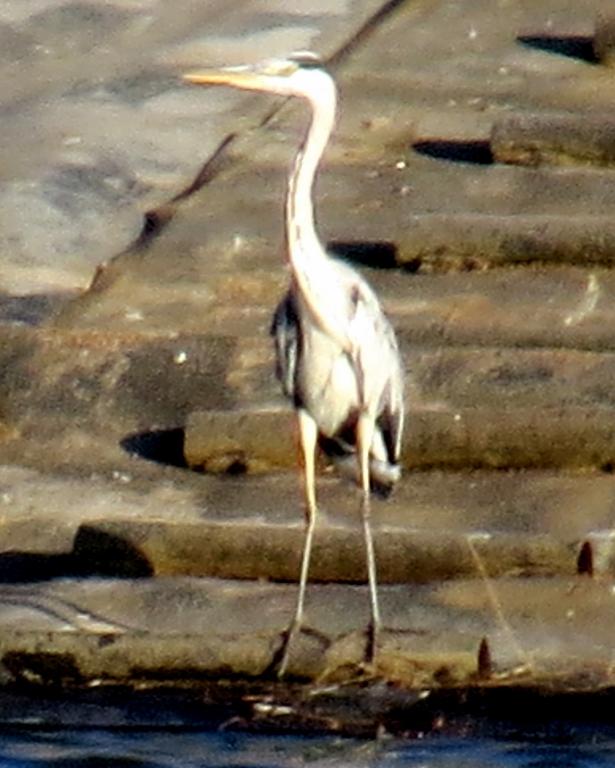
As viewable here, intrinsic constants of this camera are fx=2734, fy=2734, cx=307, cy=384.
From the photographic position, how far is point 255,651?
7391 millimetres

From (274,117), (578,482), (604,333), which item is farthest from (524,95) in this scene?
(578,482)

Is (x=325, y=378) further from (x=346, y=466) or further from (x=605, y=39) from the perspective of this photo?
(x=605, y=39)

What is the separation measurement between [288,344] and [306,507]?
1.66ft

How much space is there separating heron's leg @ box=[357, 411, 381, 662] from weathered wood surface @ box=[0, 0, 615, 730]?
0.16ft

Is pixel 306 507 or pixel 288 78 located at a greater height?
pixel 288 78

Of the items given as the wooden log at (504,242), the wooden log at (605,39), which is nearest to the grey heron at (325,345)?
the wooden log at (504,242)

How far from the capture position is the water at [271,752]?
23.0 ft

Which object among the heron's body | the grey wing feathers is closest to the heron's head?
the heron's body

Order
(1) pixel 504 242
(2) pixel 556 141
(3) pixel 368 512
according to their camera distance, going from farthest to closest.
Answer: (2) pixel 556 141
(1) pixel 504 242
(3) pixel 368 512

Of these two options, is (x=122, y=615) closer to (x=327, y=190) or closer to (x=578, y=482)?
(x=578, y=482)

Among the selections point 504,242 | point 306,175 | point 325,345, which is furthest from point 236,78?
point 504,242

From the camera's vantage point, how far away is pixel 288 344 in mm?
8227

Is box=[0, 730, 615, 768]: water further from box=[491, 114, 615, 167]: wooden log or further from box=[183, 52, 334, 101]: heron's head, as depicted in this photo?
box=[491, 114, 615, 167]: wooden log

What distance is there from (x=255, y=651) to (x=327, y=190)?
4228mm
